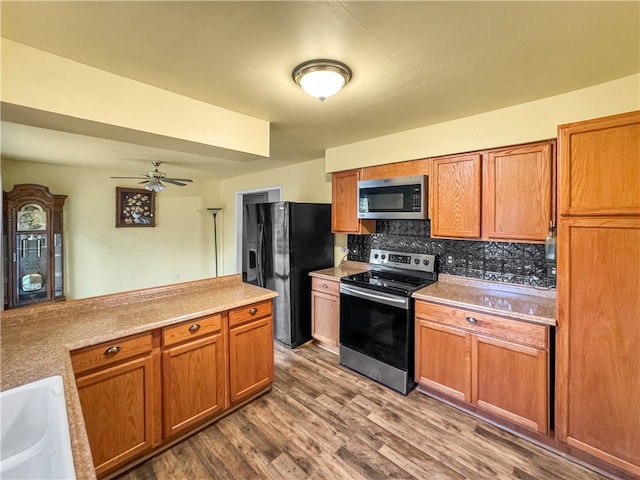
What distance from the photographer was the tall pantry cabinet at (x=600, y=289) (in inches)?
60.3

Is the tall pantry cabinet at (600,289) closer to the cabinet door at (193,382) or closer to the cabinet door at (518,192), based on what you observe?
the cabinet door at (518,192)

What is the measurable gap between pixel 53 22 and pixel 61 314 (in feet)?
5.24

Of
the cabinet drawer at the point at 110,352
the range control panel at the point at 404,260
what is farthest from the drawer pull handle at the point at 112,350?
the range control panel at the point at 404,260

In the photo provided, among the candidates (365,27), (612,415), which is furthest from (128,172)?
(612,415)

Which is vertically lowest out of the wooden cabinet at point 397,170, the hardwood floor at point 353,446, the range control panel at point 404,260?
the hardwood floor at point 353,446

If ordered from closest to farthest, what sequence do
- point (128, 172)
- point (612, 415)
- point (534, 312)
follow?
point (612, 415) → point (534, 312) → point (128, 172)

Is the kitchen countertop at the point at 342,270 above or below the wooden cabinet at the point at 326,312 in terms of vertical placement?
above

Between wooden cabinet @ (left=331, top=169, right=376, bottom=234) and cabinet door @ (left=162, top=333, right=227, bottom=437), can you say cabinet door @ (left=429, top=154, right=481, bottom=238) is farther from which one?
cabinet door @ (left=162, top=333, right=227, bottom=437)

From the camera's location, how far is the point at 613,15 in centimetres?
123

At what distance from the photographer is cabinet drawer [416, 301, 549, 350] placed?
1.87m

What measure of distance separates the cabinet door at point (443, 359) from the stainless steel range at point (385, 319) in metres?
0.09

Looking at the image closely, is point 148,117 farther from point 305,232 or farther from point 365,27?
point 305,232

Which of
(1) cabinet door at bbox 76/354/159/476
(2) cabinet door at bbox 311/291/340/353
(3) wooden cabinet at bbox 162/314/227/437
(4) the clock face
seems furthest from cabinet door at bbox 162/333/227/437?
(4) the clock face

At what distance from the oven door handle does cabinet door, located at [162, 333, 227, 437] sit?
48.9 inches
